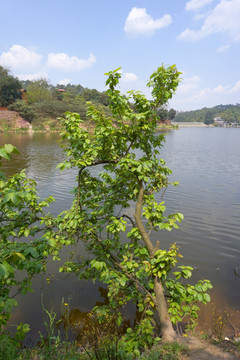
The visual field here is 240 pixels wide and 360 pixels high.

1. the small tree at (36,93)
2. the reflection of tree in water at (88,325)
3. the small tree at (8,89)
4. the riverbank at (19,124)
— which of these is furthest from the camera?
the small tree at (36,93)

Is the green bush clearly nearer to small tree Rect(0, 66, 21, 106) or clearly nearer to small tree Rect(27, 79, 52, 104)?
small tree Rect(0, 66, 21, 106)

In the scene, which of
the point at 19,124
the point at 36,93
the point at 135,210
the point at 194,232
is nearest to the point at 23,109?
the point at 19,124

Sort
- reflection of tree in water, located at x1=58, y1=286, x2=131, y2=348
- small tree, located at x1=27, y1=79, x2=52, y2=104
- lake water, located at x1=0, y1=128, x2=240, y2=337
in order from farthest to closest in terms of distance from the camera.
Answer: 1. small tree, located at x1=27, y1=79, x2=52, y2=104
2. lake water, located at x1=0, y1=128, x2=240, y2=337
3. reflection of tree in water, located at x1=58, y1=286, x2=131, y2=348

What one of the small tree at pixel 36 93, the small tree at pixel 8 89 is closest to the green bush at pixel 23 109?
the small tree at pixel 8 89

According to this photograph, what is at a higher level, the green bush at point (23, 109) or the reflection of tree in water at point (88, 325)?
the green bush at point (23, 109)

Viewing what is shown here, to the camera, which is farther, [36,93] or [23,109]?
[36,93]

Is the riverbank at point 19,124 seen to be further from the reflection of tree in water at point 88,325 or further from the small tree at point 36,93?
the reflection of tree in water at point 88,325

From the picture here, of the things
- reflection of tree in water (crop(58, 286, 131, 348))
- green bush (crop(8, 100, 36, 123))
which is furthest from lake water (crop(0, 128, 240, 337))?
green bush (crop(8, 100, 36, 123))

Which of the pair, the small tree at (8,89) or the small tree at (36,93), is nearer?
the small tree at (8,89)

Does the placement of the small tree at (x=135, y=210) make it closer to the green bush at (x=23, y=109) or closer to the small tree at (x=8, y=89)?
the green bush at (x=23, y=109)

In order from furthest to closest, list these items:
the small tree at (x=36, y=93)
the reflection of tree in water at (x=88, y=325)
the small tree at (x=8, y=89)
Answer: the small tree at (x=36, y=93)
the small tree at (x=8, y=89)
the reflection of tree in water at (x=88, y=325)

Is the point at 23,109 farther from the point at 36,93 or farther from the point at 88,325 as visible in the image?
the point at 88,325

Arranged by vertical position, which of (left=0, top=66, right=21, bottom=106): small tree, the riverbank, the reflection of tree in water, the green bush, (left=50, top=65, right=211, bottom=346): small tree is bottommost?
the reflection of tree in water

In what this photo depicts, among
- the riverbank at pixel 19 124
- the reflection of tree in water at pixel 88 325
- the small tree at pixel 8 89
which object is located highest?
the small tree at pixel 8 89
